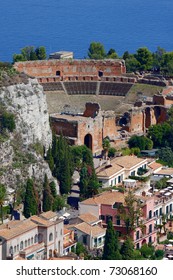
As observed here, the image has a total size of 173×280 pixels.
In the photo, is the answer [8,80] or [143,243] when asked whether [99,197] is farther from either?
[8,80]

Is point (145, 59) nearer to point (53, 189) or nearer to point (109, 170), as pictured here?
point (109, 170)

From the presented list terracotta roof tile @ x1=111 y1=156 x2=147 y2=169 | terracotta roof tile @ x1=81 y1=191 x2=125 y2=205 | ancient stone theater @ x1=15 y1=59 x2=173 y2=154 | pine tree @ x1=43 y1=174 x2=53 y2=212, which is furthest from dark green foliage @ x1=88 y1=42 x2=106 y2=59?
pine tree @ x1=43 y1=174 x2=53 y2=212

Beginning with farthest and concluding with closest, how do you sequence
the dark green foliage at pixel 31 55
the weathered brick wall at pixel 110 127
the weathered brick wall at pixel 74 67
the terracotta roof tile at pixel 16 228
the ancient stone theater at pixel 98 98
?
1. the dark green foliage at pixel 31 55
2. the weathered brick wall at pixel 74 67
3. the weathered brick wall at pixel 110 127
4. the ancient stone theater at pixel 98 98
5. the terracotta roof tile at pixel 16 228

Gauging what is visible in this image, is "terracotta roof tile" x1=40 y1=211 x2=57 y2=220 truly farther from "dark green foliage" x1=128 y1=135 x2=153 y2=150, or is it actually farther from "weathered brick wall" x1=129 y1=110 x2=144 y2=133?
"weathered brick wall" x1=129 y1=110 x2=144 y2=133

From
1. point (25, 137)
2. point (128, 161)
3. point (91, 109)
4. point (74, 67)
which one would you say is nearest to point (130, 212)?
point (25, 137)

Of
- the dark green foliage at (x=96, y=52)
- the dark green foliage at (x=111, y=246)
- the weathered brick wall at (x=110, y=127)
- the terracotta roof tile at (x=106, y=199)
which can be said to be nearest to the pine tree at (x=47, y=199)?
the terracotta roof tile at (x=106, y=199)

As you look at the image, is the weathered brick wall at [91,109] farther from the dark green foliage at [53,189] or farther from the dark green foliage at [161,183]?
the dark green foliage at [53,189]
